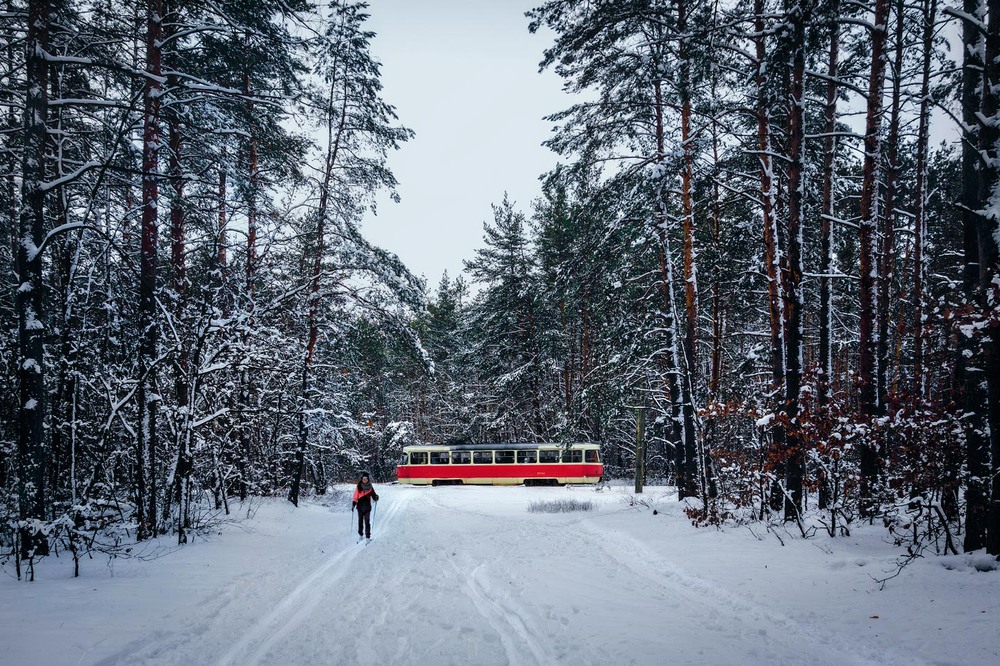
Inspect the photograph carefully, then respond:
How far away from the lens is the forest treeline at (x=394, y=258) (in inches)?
259

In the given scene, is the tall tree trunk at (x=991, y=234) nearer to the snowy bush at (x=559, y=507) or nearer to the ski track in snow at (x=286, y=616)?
the ski track in snow at (x=286, y=616)

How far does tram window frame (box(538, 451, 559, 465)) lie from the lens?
94.0ft

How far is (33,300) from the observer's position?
688 cm

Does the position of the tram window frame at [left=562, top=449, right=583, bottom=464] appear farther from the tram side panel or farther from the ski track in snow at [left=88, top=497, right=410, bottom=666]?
the ski track in snow at [left=88, top=497, right=410, bottom=666]

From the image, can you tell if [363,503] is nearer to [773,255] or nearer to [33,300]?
[33,300]

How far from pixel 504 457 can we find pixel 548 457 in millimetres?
2502

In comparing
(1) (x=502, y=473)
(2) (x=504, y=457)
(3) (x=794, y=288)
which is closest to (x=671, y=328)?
(3) (x=794, y=288)

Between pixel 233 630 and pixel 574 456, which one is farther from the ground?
pixel 233 630

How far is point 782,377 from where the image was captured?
1081cm

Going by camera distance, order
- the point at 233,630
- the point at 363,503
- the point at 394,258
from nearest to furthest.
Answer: the point at 233,630, the point at 363,503, the point at 394,258

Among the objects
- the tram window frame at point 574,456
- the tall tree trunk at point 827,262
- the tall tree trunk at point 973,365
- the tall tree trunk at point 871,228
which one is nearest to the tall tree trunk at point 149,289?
the tall tree trunk at point 827,262

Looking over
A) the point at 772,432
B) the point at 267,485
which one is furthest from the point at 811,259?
the point at 267,485

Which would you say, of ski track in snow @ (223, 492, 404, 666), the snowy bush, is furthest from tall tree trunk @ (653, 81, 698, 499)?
ski track in snow @ (223, 492, 404, 666)

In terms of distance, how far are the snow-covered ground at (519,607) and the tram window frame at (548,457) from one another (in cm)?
1934
